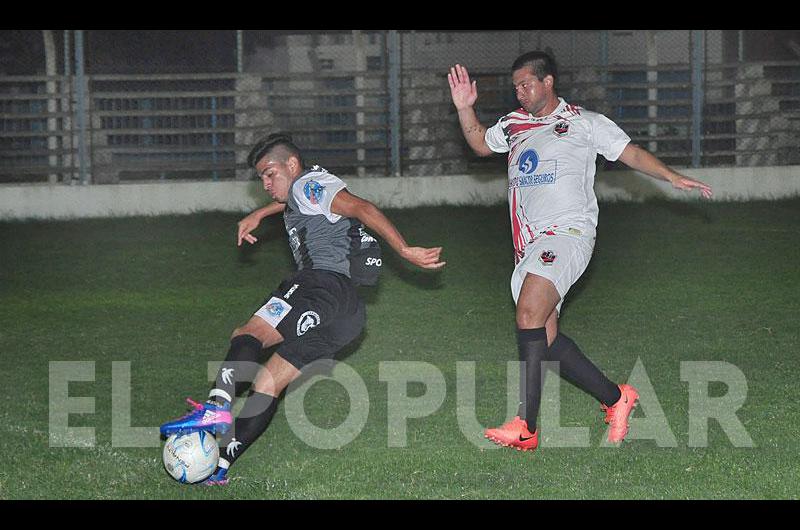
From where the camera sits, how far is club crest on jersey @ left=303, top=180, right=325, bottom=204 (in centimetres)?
614

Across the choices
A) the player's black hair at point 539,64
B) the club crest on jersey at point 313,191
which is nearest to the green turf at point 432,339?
the club crest on jersey at point 313,191

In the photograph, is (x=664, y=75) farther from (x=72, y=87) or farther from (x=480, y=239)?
(x=72, y=87)

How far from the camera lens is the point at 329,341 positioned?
609 cm

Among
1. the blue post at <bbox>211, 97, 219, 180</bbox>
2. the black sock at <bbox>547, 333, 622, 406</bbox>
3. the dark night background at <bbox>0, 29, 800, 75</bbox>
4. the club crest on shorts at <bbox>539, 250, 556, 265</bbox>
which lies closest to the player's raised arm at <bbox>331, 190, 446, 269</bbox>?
the club crest on shorts at <bbox>539, 250, 556, 265</bbox>

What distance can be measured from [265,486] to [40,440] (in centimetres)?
155

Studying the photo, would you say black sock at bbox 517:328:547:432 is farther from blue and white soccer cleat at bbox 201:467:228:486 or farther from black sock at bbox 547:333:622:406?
blue and white soccer cleat at bbox 201:467:228:486

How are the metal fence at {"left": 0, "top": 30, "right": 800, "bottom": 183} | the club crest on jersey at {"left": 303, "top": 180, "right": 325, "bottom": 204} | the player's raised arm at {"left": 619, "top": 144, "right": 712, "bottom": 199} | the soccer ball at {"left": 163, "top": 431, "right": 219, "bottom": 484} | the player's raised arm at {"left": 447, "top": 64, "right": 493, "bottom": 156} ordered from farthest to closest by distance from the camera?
the metal fence at {"left": 0, "top": 30, "right": 800, "bottom": 183}
the player's raised arm at {"left": 447, "top": 64, "right": 493, "bottom": 156}
the player's raised arm at {"left": 619, "top": 144, "right": 712, "bottom": 199}
the club crest on jersey at {"left": 303, "top": 180, "right": 325, "bottom": 204}
the soccer ball at {"left": 163, "top": 431, "right": 219, "bottom": 484}

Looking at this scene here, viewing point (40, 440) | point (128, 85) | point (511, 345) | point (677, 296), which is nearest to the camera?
point (40, 440)

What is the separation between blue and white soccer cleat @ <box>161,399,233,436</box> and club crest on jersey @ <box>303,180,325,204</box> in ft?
3.96

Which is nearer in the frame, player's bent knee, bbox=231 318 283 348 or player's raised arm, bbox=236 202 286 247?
player's bent knee, bbox=231 318 283 348

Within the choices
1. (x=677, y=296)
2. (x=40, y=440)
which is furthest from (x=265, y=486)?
(x=677, y=296)

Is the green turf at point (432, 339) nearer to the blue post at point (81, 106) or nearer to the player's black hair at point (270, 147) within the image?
the blue post at point (81, 106)

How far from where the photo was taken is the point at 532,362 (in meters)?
6.34

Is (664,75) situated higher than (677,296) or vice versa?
(664,75)
